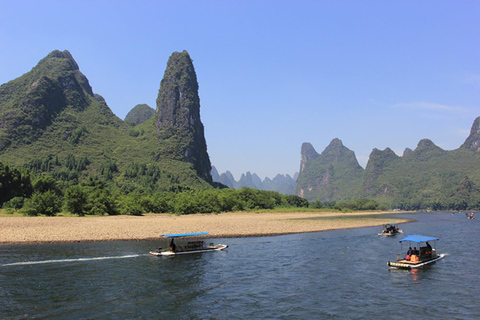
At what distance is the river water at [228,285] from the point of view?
1934 cm

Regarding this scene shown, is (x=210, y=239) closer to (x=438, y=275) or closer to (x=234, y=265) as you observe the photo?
(x=234, y=265)

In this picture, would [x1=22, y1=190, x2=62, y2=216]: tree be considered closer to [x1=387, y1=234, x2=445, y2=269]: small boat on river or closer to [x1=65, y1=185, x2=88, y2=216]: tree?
[x1=65, y1=185, x2=88, y2=216]: tree

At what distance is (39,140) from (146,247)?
149 m

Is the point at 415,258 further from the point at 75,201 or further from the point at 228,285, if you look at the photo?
the point at 75,201

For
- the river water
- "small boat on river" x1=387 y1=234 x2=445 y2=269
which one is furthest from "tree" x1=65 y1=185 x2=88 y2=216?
"small boat on river" x1=387 y1=234 x2=445 y2=269

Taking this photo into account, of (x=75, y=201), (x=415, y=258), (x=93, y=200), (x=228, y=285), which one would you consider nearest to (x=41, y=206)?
(x=75, y=201)

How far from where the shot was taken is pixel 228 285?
81.9 feet

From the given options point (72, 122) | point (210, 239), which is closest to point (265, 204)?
point (210, 239)

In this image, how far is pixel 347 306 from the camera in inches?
803

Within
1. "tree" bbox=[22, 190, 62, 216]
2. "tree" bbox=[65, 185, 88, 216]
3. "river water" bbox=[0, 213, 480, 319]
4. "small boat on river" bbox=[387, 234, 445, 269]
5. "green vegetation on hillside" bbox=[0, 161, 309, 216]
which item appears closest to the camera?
"river water" bbox=[0, 213, 480, 319]

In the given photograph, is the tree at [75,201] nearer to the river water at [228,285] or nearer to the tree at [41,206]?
the tree at [41,206]

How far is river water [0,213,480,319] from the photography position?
1934 centimetres

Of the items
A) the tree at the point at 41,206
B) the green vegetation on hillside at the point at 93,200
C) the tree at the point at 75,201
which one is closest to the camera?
the tree at the point at 41,206

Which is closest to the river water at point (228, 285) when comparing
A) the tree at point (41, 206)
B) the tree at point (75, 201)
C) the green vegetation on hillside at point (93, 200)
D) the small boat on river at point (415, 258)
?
the small boat on river at point (415, 258)
